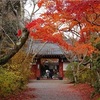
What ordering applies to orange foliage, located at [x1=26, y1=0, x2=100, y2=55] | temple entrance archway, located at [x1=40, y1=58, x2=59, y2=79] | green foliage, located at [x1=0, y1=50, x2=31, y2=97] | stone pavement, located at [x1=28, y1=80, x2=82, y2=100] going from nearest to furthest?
orange foliage, located at [x1=26, y1=0, x2=100, y2=55] → green foliage, located at [x1=0, y1=50, x2=31, y2=97] → stone pavement, located at [x1=28, y1=80, x2=82, y2=100] → temple entrance archway, located at [x1=40, y1=58, x2=59, y2=79]

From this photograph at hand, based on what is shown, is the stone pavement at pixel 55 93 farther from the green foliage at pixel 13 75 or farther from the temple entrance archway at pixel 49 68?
the temple entrance archway at pixel 49 68

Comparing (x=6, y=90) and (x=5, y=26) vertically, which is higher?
(x=5, y=26)

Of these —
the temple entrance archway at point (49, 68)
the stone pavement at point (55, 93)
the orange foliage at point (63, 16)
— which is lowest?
the stone pavement at point (55, 93)

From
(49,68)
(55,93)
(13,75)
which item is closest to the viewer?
(13,75)

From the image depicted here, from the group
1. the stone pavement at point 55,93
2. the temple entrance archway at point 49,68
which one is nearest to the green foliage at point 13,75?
the stone pavement at point 55,93

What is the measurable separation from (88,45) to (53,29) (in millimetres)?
4185

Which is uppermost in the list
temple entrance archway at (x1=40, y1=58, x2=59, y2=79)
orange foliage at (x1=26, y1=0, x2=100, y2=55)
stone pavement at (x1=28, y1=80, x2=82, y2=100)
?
orange foliage at (x1=26, y1=0, x2=100, y2=55)

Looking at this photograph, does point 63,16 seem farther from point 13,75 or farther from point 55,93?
point 55,93

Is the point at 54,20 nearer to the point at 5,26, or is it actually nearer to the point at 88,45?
the point at 88,45

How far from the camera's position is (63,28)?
1523 centimetres

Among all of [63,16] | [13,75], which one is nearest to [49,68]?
[13,75]

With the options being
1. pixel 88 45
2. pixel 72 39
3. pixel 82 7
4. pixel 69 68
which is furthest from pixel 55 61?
pixel 82 7

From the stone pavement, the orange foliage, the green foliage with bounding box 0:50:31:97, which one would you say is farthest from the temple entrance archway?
the orange foliage

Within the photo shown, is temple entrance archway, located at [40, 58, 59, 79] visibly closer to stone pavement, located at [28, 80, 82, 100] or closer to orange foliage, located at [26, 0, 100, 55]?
stone pavement, located at [28, 80, 82, 100]
